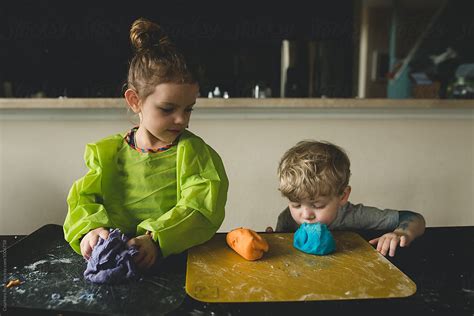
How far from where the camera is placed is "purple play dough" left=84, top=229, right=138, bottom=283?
0.75m

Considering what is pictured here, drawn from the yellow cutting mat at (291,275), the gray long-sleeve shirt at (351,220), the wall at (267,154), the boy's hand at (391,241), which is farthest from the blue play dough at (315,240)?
the wall at (267,154)

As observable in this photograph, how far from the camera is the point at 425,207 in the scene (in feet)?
7.07

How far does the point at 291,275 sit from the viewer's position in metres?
0.78

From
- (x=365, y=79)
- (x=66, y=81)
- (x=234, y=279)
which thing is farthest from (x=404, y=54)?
(x=234, y=279)

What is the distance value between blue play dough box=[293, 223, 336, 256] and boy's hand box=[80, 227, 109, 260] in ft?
1.31

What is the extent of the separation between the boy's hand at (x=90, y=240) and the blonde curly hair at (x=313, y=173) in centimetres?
44

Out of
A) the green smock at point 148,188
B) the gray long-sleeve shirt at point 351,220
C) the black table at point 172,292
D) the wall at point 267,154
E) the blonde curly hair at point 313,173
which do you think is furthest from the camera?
the wall at point 267,154

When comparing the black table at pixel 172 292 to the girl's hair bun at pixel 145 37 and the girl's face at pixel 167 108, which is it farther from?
the girl's hair bun at pixel 145 37

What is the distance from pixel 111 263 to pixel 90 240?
0.10m

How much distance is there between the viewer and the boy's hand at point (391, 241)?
3.02 feet

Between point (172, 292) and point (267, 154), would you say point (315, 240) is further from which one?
point (267, 154)

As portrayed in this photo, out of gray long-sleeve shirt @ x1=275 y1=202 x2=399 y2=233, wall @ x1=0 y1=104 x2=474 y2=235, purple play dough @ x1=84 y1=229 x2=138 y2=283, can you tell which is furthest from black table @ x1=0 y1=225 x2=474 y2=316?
wall @ x1=0 y1=104 x2=474 y2=235

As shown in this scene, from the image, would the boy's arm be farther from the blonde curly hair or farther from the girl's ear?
the girl's ear

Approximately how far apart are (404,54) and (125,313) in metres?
A: 2.64
